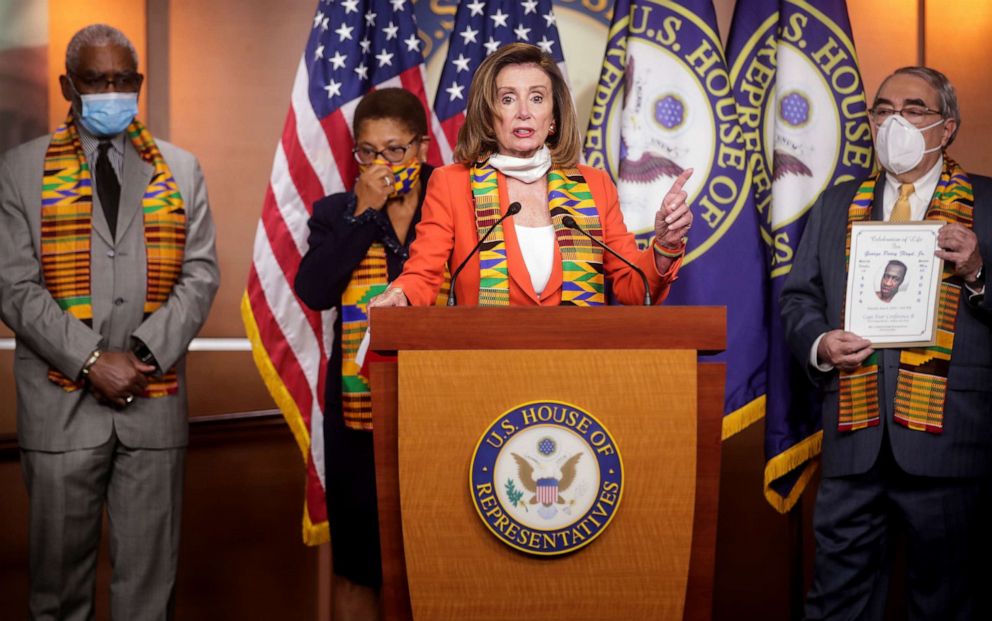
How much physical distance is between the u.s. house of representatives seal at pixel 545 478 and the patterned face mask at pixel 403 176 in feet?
4.91

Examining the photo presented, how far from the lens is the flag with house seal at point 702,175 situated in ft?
11.6

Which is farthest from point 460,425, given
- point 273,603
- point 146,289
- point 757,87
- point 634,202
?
point 273,603

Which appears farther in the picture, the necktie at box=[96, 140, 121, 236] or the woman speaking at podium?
the necktie at box=[96, 140, 121, 236]

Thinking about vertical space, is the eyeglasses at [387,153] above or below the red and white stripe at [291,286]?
above

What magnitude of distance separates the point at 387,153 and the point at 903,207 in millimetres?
1529

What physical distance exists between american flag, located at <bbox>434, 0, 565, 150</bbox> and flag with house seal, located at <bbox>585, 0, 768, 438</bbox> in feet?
1.14

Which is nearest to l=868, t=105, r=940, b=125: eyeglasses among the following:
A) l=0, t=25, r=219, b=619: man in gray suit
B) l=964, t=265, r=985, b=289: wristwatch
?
l=964, t=265, r=985, b=289: wristwatch

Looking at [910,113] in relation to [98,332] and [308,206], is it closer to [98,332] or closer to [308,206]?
[308,206]

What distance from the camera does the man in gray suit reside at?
295 cm

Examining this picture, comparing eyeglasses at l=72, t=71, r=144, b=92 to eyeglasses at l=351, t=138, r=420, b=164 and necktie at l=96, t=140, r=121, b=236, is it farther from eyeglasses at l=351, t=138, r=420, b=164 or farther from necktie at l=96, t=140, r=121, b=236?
eyeglasses at l=351, t=138, r=420, b=164

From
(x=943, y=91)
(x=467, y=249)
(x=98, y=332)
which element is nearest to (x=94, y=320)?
(x=98, y=332)

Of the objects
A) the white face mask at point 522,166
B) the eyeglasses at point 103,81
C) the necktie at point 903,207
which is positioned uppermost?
the eyeglasses at point 103,81

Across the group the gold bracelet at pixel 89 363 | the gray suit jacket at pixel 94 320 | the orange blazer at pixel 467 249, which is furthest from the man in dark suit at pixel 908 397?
the gold bracelet at pixel 89 363

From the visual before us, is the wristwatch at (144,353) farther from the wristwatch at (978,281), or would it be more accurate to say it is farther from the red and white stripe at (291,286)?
the wristwatch at (978,281)
